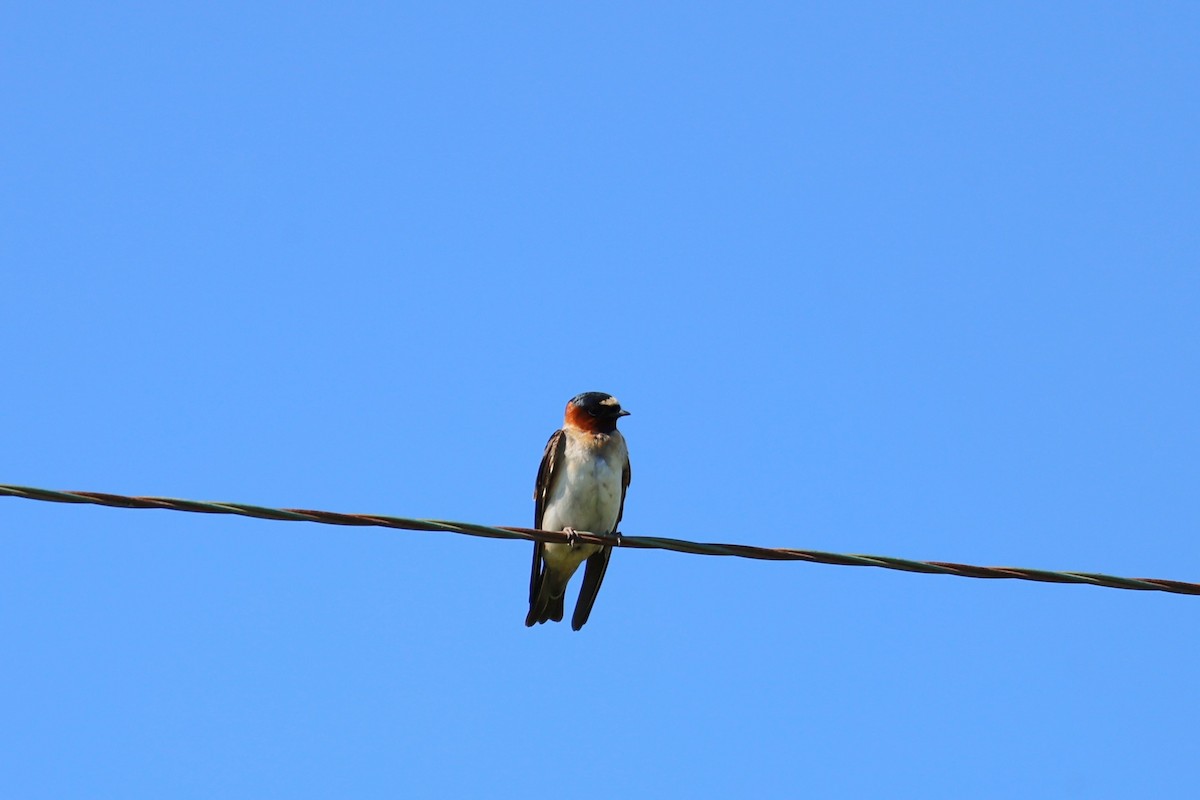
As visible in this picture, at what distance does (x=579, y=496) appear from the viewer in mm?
10195

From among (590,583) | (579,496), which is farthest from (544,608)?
(579,496)

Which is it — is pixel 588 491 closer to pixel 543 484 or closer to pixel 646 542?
pixel 543 484

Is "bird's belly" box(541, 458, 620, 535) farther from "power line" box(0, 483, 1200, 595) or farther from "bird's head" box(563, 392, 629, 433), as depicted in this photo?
"power line" box(0, 483, 1200, 595)

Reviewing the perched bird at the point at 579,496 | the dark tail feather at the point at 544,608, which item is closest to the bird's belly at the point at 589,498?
the perched bird at the point at 579,496

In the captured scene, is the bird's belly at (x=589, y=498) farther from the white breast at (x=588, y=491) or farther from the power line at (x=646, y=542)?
the power line at (x=646, y=542)

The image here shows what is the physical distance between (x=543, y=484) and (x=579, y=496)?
51cm

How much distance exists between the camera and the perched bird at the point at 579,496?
1022cm

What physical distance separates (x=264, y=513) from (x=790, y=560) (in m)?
2.10

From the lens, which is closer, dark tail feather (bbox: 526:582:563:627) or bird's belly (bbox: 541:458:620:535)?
bird's belly (bbox: 541:458:620:535)

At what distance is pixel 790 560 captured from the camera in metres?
6.10

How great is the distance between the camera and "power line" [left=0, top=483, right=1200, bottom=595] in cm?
546

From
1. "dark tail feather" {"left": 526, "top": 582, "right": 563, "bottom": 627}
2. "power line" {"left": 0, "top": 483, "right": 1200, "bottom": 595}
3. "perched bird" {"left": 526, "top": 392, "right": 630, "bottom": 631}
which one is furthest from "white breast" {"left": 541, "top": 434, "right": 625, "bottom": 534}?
"power line" {"left": 0, "top": 483, "right": 1200, "bottom": 595}

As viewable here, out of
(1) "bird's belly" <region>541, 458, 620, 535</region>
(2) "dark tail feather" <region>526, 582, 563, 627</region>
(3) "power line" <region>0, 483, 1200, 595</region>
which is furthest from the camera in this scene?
(2) "dark tail feather" <region>526, 582, 563, 627</region>

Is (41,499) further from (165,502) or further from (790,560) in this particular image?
(790,560)
